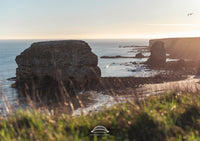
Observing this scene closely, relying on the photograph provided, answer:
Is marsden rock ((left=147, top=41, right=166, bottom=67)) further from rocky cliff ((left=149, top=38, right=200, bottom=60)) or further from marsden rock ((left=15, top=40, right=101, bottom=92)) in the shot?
rocky cliff ((left=149, top=38, right=200, bottom=60))

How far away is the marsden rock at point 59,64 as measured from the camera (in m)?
20.8

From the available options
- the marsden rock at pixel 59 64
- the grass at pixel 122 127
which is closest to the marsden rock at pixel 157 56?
the marsden rock at pixel 59 64

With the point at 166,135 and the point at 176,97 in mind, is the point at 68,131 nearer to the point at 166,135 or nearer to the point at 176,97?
the point at 166,135

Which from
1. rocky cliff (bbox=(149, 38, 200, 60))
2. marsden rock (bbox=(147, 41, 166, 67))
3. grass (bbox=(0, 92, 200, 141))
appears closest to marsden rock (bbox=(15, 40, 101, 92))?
grass (bbox=(0, 92, 200, 141))

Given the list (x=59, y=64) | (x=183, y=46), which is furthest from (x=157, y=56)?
(x=183, y=46)

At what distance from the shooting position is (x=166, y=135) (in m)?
4.38

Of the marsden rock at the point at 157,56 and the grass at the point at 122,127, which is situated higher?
the grass at the point at 122,127

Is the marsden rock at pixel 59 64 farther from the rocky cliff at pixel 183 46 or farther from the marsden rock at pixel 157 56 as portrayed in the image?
the rocky cliff at pixel 183 46

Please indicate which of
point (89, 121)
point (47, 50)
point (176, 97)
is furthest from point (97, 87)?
point (89, 121)

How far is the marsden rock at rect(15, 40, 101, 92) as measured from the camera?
68.3ft

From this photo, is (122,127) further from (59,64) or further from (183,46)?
(183,46)

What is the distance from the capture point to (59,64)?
2084 cm

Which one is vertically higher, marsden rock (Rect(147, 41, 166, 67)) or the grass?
the grass

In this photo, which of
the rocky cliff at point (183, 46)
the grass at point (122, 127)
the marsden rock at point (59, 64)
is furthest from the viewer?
the rocky cliff at point (183, 46)
